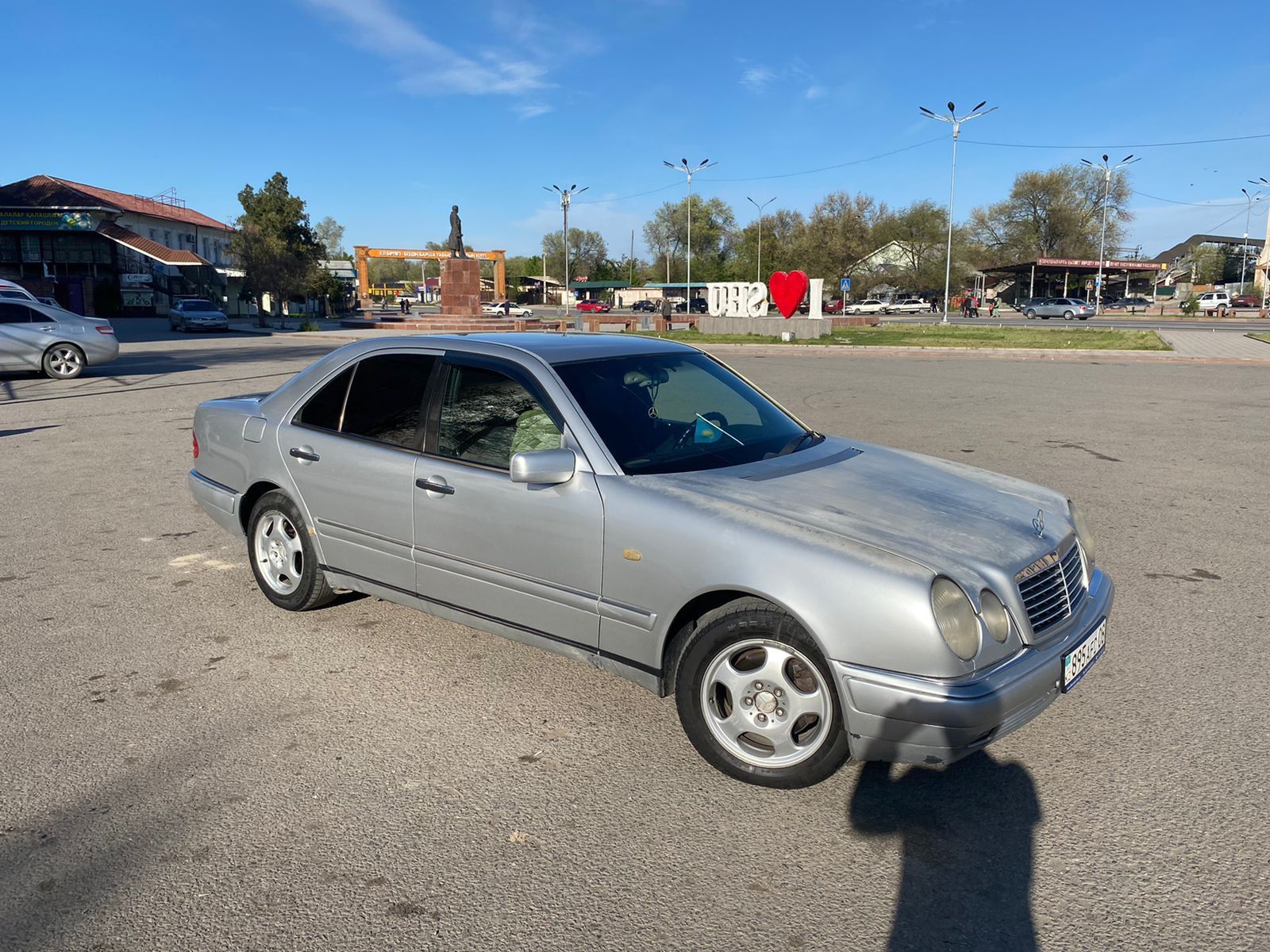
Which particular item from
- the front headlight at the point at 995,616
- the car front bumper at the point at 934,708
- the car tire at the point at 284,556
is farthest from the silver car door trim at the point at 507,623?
the front headlight at the point at 995,616

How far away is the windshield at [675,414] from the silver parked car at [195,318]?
41515 mm

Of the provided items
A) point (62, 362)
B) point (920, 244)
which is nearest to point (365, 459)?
point (62, 362)

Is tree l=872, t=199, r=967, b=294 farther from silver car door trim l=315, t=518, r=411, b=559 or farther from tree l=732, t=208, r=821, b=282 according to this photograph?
silver car door trim l=315, t=518, r=411, b=559

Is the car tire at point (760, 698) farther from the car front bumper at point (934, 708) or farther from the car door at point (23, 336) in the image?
the car door at point (23, 336)

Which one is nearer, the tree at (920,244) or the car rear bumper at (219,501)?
the car rear bumper at (219,501)

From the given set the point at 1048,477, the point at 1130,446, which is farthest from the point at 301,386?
the point at 1130,446

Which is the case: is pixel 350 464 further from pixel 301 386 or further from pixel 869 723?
pixel 869 723

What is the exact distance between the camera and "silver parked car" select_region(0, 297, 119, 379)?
17266 millimetres

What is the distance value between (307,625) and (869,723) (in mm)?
3099

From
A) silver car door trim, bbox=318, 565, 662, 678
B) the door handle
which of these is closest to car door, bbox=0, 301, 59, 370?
silver car door trim, bbox=318, 565, 662, 678

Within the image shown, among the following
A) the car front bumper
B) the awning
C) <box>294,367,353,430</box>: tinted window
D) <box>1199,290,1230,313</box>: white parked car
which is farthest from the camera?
<box>1199,290,1230,313</box>: white parked car

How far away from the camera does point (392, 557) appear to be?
429cm

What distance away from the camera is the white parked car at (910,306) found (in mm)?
74500

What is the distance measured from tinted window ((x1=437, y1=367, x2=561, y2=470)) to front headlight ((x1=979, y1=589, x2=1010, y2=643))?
5.69ft
